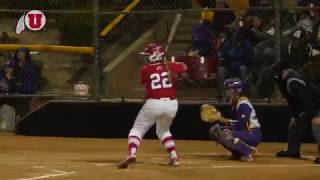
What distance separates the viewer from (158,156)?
12.0 metres

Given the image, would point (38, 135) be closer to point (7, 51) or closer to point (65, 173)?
point (7, 51)

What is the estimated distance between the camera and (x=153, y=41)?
1612 centimetres

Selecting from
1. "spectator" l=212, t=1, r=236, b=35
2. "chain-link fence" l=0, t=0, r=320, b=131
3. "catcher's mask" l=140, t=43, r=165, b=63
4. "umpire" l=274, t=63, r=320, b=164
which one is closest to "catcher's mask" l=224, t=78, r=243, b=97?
"umpire" l=274, t=63, r=320, b=164

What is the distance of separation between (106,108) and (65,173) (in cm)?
526

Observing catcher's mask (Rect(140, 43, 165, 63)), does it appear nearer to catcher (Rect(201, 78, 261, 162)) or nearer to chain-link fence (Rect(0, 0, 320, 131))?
catcher (Rect(201, 78, 261, 162))

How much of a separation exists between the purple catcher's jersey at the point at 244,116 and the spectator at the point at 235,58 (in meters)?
2.77

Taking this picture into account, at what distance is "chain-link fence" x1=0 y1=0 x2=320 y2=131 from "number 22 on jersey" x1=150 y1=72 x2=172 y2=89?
3.43 metres

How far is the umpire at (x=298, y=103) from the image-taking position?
36.9ft

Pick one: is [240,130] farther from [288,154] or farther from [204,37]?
[204,37]

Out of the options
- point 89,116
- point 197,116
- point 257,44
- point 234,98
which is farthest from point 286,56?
point 89,116

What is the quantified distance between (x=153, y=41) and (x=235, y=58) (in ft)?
8.17

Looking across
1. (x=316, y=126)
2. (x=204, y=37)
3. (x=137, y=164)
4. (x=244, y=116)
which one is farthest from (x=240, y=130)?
(x=204, y=37)

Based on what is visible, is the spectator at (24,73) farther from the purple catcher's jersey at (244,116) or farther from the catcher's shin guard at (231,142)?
the purple catcher's jersey at (244,116)

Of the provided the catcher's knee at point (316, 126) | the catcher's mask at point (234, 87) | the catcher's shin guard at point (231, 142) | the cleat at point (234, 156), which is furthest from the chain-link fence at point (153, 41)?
the catcher's shin guard at point (231, 142)
